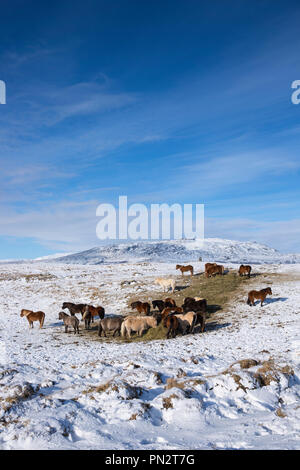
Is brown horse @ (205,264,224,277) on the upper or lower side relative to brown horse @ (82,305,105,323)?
upper

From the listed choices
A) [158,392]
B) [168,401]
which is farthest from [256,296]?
[168,401]

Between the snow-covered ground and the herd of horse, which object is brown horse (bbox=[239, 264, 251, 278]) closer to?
the herd of horse

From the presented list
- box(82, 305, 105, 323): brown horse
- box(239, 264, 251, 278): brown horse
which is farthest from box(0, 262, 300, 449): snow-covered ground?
box(239, 264, 251, 278): brown horse

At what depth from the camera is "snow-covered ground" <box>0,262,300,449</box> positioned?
7.14m

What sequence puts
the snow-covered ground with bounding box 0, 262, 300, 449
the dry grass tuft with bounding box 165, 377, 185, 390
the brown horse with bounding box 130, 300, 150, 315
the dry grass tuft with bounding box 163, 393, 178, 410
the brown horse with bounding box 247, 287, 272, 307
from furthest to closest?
the brown horse with bounding box 247, 287, 272, 307, the brown horse with bounding box 130, 300, 150, 315, the dry grass tuft with bounding box 165, 377, 185, 390, the dry grass tuft with bounding box 163, 393, 178, 410, the snow-covered ground with bounding box 0, 262, 300, 449

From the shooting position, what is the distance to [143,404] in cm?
846

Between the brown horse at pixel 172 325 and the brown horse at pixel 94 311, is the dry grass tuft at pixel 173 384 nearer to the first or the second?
the brown horse at pixel 172 325

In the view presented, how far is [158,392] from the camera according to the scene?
968 centimetres

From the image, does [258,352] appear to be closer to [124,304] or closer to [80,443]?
[80,443]

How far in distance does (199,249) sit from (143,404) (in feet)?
591

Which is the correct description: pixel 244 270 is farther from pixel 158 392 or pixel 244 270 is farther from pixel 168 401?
pixel 168 401
